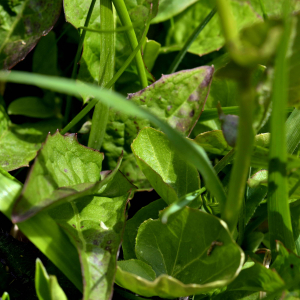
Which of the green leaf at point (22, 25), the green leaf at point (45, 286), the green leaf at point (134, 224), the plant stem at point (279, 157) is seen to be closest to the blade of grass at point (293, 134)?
the plant stem at point (279, 157)

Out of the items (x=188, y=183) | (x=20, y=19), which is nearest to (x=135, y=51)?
(x=188, y=183)

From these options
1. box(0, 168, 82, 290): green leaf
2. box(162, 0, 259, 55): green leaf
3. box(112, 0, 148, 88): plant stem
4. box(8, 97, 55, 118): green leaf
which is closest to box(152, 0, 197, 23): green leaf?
box(162, 0, 259, 55): green leaf

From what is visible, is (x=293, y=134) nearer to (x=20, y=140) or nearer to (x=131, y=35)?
(x=131, y=35)

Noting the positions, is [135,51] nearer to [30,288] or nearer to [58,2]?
[58,2]

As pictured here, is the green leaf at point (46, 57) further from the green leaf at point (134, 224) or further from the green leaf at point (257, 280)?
the green leaf at point (257, 280)

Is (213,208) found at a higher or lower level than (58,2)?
lower

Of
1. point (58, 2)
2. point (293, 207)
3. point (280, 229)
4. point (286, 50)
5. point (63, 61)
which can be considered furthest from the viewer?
point (63, 61)
